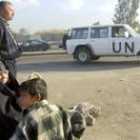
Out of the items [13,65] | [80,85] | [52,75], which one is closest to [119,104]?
[80,85]

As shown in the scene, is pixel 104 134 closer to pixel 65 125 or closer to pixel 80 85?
pixel 65 125

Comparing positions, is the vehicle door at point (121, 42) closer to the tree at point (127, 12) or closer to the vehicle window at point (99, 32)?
the vehicle window at point (99, 32)

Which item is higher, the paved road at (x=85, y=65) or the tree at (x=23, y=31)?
the paved road at (x=85, y=65)

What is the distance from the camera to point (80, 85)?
1233 centimetres

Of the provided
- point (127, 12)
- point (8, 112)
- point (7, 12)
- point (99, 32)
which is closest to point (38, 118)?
point (8, 112)

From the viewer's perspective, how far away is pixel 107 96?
10.2m

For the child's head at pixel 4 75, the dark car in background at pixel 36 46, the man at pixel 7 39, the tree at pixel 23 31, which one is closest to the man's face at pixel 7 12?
the man at pixel 7 39

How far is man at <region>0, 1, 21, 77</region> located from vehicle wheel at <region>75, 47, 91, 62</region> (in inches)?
542

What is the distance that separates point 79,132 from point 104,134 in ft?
11.2

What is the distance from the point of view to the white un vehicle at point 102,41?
18406mm

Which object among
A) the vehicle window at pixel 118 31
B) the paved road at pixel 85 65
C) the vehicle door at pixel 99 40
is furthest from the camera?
the vehicle door at pixel 99 40

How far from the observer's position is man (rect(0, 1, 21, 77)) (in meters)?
5.51

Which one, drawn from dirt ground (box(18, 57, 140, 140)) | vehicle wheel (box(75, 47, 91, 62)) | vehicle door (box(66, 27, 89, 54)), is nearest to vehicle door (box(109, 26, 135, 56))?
vehicle wheel (box(75, 47, 91, 62))

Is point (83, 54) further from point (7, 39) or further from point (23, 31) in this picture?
point (23, 31)
